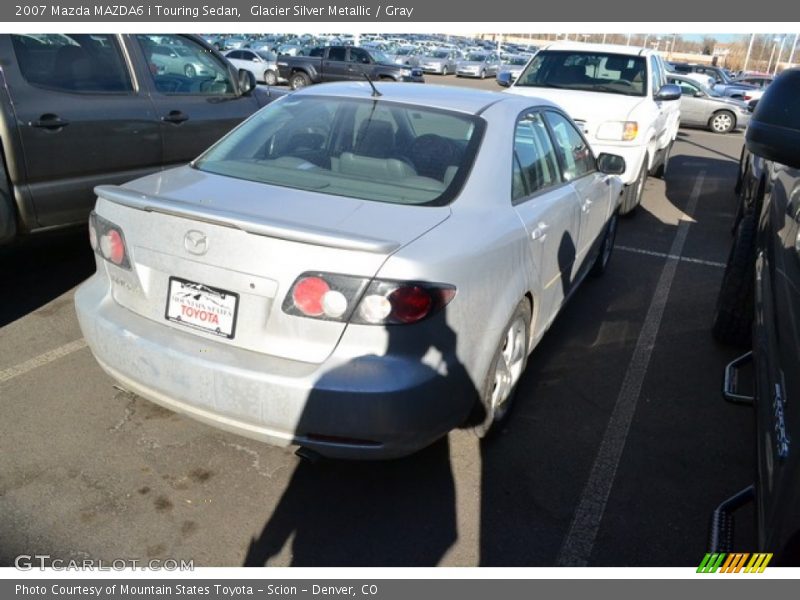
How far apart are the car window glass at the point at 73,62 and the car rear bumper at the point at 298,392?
8.56ft

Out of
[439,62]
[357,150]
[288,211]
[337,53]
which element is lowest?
[439,62]

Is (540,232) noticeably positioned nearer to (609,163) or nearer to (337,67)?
(609,163)

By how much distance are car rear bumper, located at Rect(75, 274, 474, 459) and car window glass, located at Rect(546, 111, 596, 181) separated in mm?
2038

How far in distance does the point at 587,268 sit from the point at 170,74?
3766 millimetres

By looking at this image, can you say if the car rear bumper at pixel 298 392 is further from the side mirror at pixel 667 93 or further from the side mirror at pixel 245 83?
the side mirror at pixel 667 93

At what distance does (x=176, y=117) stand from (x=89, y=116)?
80cm

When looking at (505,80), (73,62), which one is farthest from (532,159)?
(505,80)

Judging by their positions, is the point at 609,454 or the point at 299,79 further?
the point at 299,79

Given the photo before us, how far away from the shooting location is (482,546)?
2.53 meters

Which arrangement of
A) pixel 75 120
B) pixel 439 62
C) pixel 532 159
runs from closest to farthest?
pixel 532 159 → pixel 75 120 → pixel 439 62

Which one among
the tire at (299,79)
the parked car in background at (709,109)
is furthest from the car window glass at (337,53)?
the parked car in background at (709,109)

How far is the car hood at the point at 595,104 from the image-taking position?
7.27m

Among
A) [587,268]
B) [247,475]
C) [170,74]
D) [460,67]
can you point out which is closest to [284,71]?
[460,67]

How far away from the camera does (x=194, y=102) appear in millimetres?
5328
